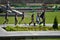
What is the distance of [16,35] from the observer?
353 inches

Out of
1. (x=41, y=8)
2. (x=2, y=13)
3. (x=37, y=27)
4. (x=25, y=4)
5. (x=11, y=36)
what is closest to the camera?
(x=11, y=36)

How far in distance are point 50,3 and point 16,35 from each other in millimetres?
12602

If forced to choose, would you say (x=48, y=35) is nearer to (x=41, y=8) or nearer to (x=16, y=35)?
(x=16, y=35)

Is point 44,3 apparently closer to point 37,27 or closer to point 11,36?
point 37,27

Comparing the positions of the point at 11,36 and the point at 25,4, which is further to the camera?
the point at 25,4

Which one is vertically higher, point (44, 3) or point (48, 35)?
point (48, 35)

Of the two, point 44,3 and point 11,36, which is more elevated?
point 11,36

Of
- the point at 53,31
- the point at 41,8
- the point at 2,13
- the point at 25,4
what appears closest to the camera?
the point at 53,31

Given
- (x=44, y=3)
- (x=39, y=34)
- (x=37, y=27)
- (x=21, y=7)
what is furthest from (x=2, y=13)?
(x=39, y=34)

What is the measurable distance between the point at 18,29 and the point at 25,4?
35.2 ft

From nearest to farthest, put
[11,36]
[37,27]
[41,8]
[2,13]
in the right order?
[11,36] → [37,27] → [2,13] → [41,8]

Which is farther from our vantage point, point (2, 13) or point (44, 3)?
point (44, 3)

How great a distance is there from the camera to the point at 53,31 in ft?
32.2

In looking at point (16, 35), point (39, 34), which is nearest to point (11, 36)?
point (16, 35)
